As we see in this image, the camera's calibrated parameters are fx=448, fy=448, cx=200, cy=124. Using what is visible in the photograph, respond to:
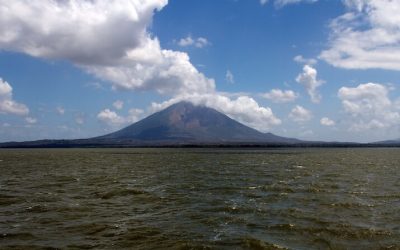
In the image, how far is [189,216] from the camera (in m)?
31.5

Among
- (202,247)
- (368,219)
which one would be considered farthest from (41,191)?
(368,219)

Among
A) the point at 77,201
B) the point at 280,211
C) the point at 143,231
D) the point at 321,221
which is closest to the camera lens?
the point at 143,231

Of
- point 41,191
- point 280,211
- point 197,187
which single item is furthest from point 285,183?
point 41,191

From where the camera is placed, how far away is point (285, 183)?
5369cm

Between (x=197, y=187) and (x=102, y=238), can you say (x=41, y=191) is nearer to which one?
(x=197, y=187)

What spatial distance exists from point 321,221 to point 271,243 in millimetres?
7480

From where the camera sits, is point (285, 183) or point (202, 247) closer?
point (202, 247)

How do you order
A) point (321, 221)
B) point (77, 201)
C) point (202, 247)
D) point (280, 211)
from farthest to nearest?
point (77, 201)
point (280, 211)
point (321, 221)
point (202, 247)

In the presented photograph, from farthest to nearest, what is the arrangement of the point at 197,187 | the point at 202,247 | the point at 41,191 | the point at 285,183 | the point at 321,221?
the point at 285,183 < the point at 197,187 < the point at 41,191 < the point at 321,221 < the point at 202,247

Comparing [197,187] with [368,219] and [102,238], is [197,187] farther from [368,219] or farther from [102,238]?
[102,238]

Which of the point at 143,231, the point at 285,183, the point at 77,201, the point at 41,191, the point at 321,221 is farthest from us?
the point at 285,183

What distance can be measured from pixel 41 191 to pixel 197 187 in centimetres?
1628

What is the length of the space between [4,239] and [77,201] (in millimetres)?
13942

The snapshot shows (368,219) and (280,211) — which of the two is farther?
(280,211)
